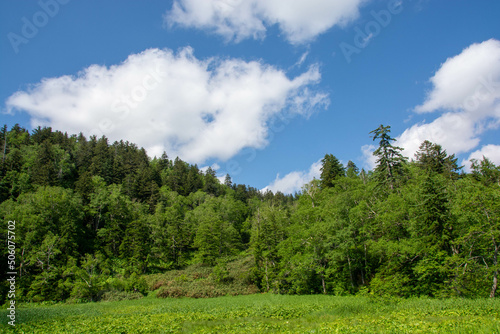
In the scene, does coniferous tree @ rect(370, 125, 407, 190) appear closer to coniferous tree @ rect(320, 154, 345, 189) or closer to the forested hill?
the forested hill

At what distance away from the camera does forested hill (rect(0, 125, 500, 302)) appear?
24219 mm

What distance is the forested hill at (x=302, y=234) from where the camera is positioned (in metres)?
24.2

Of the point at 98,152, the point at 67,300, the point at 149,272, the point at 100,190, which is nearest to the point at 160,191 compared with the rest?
the point at 100,190

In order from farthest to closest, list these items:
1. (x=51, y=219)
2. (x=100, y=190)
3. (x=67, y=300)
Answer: (x=100, y=190)
(x=51, y=219)
(x=67, y=300)

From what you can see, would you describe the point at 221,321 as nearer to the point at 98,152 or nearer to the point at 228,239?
the point at 228,239

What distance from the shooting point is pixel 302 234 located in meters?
41.1

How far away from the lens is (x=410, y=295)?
26719 millimetres

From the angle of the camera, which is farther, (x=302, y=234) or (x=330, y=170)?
(x=330, y=170)

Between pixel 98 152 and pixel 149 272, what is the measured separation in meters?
64.8

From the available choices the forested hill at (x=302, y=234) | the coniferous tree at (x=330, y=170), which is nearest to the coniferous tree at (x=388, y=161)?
the forested hill at (x=302, y=234)

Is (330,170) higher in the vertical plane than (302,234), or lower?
higher

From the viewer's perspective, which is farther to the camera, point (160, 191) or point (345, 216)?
point (160, 191)

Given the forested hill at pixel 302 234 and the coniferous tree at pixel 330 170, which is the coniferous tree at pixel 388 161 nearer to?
the forested hill at pixel 302 234

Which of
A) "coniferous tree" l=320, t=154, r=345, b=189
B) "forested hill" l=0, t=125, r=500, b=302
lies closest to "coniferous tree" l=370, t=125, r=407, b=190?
"forested hill" l=0, t=125, r=500, b=302
